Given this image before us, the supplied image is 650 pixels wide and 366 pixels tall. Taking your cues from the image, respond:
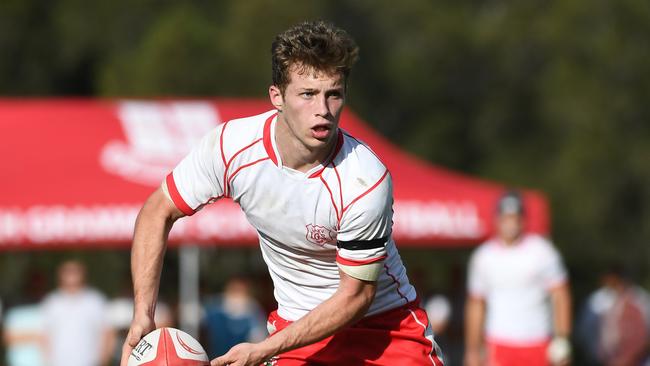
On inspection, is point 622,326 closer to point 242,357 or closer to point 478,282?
point 478,282

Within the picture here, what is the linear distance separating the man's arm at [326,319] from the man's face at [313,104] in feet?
1.78

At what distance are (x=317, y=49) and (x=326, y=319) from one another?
3.33 ft

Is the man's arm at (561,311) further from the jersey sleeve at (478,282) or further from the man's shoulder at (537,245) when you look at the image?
the jersey sleeve at (478,282)

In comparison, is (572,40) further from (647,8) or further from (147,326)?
(147,326)

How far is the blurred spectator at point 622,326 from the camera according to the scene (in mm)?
15188

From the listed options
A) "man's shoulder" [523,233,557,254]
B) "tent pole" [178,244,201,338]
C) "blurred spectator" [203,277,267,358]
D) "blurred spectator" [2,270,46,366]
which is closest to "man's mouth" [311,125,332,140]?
"man's shoulder" [523,233,557,254]

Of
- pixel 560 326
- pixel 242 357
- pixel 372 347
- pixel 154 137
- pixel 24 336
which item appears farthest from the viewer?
pixel 154 137

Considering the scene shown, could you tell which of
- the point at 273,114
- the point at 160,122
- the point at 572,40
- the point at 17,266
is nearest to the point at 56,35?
the point at 17,266

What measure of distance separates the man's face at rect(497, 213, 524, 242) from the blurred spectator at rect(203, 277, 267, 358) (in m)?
3.29

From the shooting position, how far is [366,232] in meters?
4.86

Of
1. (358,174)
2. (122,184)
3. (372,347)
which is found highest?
(358,174)

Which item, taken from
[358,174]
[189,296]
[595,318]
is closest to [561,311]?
[358,174]

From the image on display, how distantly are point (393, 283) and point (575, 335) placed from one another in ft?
Result: 57.2

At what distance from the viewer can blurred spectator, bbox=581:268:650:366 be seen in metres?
15.2
